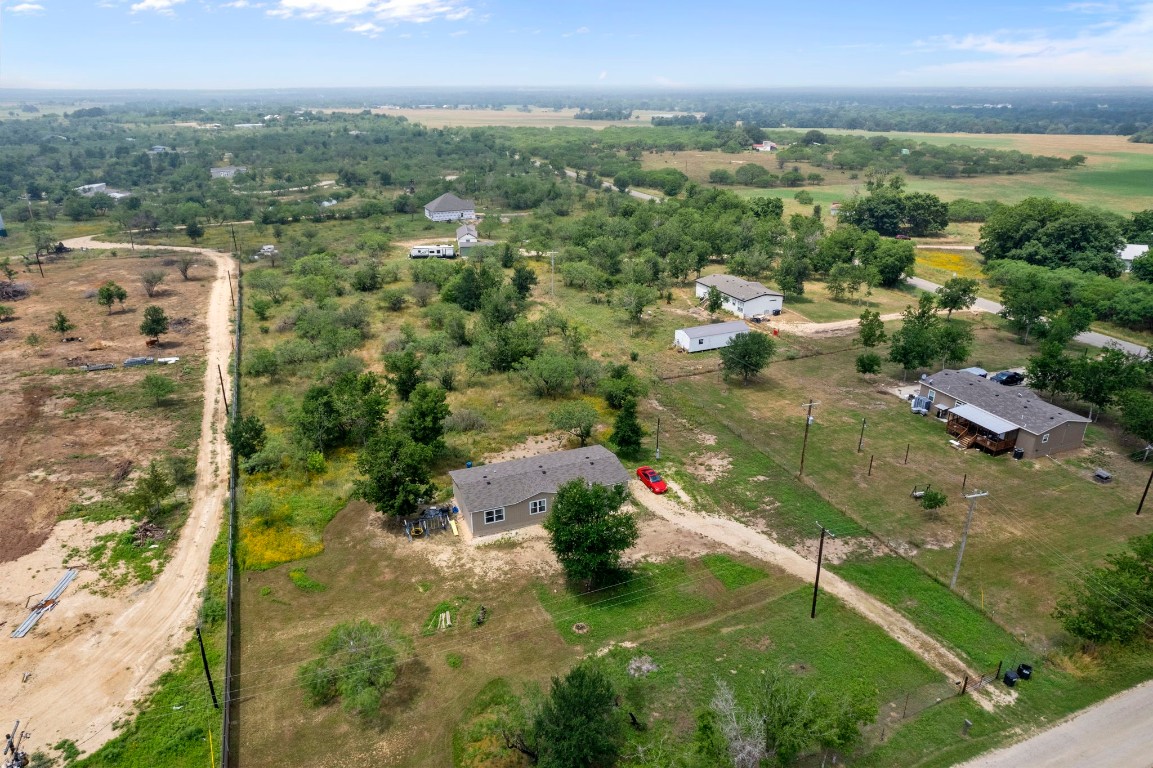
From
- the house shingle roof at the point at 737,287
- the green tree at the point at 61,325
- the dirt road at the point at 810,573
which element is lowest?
the dirt road at the point at 810,573

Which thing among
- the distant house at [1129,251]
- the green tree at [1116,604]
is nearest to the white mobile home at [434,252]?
the green tree at [1116,604]

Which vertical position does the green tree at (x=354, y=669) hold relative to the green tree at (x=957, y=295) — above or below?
below

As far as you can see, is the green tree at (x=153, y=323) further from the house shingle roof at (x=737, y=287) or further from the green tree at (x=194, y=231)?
the house shingle roof at (x=737, y=287)

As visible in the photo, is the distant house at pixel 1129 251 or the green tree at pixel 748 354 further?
the distant house at pixel 1129 251

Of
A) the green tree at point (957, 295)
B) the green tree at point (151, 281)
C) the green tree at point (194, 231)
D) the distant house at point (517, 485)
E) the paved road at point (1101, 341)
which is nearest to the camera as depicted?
the distant house at point (517, 485)

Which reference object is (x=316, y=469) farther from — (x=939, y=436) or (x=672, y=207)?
(x=672, y=207)

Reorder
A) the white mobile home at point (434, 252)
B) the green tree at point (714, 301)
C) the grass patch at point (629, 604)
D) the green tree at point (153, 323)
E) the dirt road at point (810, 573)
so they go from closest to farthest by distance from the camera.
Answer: the dirt road at point (810, 573), the grass patch at point (629, 604), the green tree at point (153, 323), the green tree at point (714, 301), the white mobile home at point (434, 252)

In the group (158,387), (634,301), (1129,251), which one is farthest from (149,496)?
(1129,251)

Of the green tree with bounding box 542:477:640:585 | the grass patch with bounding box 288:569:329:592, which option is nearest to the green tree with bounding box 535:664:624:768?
the green tree with bounding box 542:477:640:585
